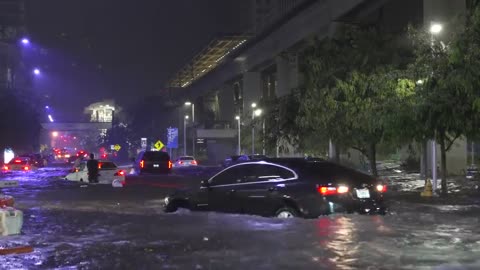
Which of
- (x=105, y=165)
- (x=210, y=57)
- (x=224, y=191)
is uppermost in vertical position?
(x=210, y=57)

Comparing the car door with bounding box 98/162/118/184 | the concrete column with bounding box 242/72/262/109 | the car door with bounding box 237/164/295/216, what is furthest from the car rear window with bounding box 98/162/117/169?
the concrete column with bounding box 242/72/262/109

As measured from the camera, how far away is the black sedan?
12453 millimetres

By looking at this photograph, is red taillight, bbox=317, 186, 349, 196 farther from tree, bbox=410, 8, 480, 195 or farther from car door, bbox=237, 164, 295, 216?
tree, bbox=410, 8, 480, 195

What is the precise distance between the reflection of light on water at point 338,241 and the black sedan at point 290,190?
0.33m

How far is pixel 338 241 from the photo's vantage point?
10.4 meters

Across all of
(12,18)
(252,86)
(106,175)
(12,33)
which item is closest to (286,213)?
(106,175)

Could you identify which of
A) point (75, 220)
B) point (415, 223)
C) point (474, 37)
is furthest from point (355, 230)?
point (474, 37)

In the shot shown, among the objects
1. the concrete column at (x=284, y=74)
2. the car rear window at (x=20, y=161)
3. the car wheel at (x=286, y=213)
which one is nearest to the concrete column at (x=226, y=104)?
the concrete column at (x=284, y=74)

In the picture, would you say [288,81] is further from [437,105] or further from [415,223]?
[415,223]

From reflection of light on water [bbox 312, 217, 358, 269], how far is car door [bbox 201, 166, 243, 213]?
2.17 meters

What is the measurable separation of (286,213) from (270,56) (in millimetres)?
50289

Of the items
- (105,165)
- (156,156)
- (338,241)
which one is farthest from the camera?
(156,156)

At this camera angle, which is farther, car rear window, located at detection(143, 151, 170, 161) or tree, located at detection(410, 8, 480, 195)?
car rear window, located at detection(143, 151, 170, 161)

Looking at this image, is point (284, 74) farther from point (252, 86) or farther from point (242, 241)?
point (242, 241)
